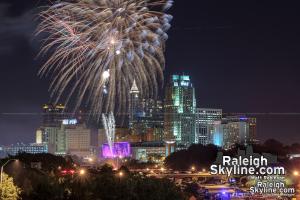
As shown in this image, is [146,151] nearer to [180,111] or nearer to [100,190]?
[180,111]

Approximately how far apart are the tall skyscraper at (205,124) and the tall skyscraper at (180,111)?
10.3 feet

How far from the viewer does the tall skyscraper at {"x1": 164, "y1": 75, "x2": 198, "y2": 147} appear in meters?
174

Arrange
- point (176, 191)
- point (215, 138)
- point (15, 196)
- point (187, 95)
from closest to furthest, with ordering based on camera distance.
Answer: point (15, 196)
point (176, 191)
point (187, 95)
point (215, 138)

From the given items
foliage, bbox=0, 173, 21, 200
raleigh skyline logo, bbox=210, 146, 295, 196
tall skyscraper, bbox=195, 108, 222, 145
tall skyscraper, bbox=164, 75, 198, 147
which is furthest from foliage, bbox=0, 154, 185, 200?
tall skyscraper, bbox=195, 108, 222, 145

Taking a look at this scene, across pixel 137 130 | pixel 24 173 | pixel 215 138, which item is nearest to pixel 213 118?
pixel 215 138

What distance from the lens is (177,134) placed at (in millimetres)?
182125

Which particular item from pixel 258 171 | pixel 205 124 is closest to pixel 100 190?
pixel 258 171

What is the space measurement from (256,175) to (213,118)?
515 ft

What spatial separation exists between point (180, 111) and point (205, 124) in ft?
45.9

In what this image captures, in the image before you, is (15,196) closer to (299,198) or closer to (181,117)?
(299,198)

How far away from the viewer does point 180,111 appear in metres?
178

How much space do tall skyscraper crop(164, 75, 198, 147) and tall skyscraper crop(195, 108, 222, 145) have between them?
3139mm

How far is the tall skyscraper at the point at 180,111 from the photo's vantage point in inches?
6841

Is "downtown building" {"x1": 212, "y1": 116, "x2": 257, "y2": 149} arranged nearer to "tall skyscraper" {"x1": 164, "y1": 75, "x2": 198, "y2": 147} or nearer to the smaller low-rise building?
"tall skyscraper" {"x1": 164, "y1": 75, "x2": 198, "y2": 147}
